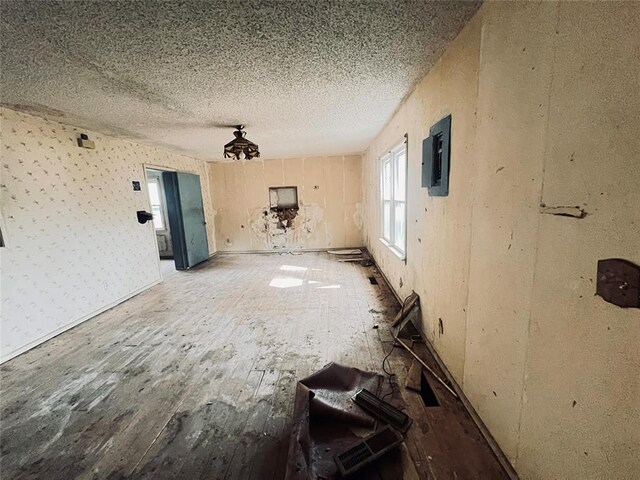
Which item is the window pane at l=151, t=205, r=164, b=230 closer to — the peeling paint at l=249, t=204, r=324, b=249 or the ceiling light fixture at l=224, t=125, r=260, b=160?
the peeling paint at l=249, t=204, r=324, b=249

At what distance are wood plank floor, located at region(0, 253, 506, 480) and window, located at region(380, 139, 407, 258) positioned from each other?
0.78 meters

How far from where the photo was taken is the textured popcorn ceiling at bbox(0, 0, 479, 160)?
1.31 meters

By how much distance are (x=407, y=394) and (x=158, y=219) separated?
6761 millimetres

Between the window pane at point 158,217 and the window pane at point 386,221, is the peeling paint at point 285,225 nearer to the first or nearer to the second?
the window pane at point 158,217

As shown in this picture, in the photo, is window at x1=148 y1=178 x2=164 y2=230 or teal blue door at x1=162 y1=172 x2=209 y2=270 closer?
teal blue door at x1=162 y1=172 x2=209 y2=270

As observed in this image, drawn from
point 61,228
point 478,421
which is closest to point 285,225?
point 61,228

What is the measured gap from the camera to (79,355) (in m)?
2.46

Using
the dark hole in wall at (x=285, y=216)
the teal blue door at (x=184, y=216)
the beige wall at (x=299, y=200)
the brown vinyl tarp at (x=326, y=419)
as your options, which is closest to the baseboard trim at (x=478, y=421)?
the brown vinyl tarp at (x=326, y=419)

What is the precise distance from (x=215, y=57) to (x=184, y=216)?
167 inches

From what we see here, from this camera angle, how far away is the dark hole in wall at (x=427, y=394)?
1.73 meters

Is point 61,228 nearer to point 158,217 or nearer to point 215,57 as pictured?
point 215,57

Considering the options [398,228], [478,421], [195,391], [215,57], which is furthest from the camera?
[398,228]

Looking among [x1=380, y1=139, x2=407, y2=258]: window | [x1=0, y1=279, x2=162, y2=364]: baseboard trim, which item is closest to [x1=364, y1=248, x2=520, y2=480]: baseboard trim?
[x1=380, y1=139, x2=407, y2=258]: window

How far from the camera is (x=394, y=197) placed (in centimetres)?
379
